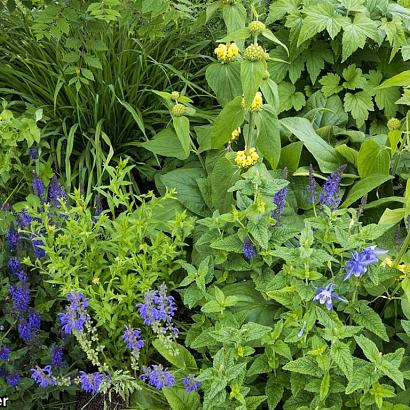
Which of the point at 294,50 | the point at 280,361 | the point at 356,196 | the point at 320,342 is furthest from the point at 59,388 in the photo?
the point at 294,50

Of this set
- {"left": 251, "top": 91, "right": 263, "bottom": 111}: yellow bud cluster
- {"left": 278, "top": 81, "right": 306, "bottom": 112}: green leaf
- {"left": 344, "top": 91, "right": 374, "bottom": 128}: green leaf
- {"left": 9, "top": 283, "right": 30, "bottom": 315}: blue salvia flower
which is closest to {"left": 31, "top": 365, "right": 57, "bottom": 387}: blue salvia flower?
{"left": 9, "top": 283, "right": 30, "bottom": 315}: blue salvia flower

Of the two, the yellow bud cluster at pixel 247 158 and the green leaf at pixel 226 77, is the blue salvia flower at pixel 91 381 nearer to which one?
the yellow bud cluster at pixel 247 158

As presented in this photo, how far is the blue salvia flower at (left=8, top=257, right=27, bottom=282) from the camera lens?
192 centimetres

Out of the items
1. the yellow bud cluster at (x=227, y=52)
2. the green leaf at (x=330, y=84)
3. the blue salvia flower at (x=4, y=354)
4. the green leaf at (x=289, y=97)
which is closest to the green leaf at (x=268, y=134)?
the yellow bud cluster at (x=227, y=52)

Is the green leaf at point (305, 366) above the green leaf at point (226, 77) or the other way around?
the other way around

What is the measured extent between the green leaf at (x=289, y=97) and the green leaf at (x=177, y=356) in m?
1.18

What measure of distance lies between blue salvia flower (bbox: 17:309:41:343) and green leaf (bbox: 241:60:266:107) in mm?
909

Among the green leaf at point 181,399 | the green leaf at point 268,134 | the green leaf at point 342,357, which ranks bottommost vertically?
the green leaf at point 181,399

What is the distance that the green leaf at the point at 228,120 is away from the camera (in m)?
1.95

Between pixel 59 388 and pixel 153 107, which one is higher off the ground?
pixel 153 107

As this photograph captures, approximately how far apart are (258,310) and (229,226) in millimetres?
276

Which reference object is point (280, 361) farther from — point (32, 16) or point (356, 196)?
point (32, 16)

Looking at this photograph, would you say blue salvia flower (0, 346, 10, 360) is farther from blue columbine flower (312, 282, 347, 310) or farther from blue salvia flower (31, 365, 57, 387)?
blue columbine flower (312, 282, 347, 310)

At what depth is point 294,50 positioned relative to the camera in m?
2.61
